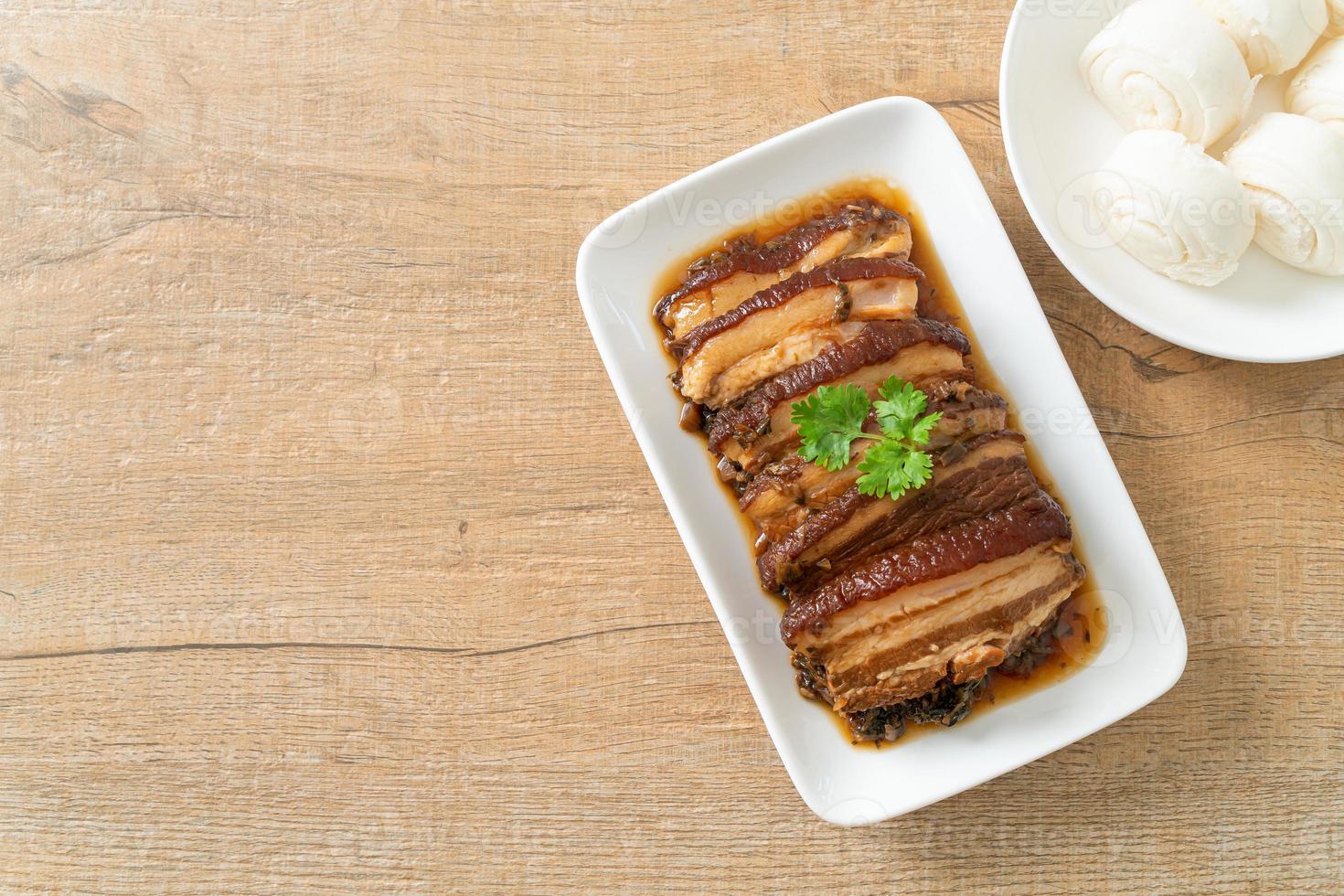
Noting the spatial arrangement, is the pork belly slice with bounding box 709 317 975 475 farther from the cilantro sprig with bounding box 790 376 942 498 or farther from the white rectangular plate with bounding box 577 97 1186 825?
the white rectangular plate with bounding box 577 97 1186 825

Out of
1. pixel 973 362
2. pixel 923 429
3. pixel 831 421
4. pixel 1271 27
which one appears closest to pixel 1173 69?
pixel 1271 27

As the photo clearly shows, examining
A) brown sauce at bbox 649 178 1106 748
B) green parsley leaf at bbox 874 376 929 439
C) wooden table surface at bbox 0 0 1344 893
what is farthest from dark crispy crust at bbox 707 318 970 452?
wooden table surface at bbox 0 0 1344 893

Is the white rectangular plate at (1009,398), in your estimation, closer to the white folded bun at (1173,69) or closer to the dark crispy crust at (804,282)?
the dark crispy crust at (804,282)

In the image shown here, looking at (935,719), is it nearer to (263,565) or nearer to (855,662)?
(855,662)

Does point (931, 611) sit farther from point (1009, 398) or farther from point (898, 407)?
point (1009, 398)

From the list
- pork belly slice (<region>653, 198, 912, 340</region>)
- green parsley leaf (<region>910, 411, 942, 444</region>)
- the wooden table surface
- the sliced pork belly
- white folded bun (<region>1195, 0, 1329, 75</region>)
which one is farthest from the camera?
the wooden table surface
